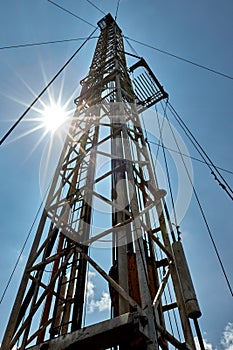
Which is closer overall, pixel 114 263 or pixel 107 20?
pixel 114 263

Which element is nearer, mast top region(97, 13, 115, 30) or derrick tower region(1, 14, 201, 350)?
derrick tower region(1, 14, 201, 350)

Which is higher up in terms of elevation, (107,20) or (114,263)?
(107,20)

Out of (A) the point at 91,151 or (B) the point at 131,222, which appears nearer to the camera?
(B) the point at 131,222

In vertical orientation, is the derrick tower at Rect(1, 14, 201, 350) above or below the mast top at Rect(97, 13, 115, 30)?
below

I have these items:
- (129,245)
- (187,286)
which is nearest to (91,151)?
(129,245)

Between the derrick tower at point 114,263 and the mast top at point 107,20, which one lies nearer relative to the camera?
the derrick tower at point 114,263

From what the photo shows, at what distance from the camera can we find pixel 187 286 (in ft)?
12.4

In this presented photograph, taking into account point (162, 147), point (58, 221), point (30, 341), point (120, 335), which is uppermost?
point (162, 147)

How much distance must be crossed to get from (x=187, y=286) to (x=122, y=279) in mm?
883

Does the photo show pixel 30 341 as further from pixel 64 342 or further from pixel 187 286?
pixel 187 286

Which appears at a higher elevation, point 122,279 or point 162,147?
point 162,147

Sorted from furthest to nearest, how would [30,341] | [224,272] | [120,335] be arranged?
[224,272], [30,341], [120,335]

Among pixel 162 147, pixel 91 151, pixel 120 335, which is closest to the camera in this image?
pixel 120 335

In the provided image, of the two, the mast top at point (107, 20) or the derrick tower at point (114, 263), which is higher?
the mast top at point (107, 20)
